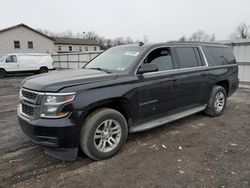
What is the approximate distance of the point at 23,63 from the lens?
19078mm

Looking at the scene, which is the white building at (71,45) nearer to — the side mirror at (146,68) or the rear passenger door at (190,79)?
the rear passenger door at (190,79)

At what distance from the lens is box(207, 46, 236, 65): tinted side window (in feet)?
18.3

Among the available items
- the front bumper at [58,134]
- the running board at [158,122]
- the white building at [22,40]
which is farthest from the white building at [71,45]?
the front bumper at [58,134]

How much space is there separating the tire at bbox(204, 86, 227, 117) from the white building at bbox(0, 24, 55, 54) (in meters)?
33.6

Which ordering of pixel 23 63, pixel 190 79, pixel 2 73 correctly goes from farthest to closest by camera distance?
pixel 23 63 < pixel 2 73 < pixel 190 79

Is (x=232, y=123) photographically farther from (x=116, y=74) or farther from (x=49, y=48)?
(x=49, y=48)

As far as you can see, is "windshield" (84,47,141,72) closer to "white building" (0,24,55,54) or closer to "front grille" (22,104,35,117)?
"front grille" (22,104,35,117)

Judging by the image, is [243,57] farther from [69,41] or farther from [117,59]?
[69,41]

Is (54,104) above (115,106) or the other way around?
above

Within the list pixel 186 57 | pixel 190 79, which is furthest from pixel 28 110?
pixel 186 57

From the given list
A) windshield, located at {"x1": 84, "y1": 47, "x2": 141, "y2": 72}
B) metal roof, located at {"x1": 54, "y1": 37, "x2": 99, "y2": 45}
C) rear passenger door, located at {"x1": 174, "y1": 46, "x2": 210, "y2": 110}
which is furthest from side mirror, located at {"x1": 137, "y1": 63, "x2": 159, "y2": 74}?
metal roof, located at {"x1": 54, "y1": 37, "x2": 99, "y2": 45}

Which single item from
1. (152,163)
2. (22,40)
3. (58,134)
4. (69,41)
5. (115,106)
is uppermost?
→ (69,41)

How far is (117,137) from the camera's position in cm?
364

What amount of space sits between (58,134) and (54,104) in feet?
1.38
